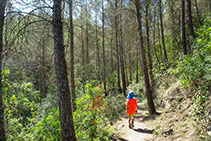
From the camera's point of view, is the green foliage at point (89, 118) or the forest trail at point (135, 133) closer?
the green foliage at point (89, 118)

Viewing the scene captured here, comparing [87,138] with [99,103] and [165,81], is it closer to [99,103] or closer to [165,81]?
[99,103]

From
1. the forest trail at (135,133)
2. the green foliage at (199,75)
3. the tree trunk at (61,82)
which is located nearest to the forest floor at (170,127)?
the forest trail at (135,133)

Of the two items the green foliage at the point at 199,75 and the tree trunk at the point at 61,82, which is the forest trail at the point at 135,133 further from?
the tree trunk at the point at 61,82

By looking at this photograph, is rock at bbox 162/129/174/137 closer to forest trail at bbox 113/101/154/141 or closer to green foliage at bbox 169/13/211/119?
forest trail at bbox 113/101/154/141

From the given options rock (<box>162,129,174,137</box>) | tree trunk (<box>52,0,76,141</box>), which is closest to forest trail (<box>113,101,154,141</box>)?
rock (<box>162,129,174,137</box>)

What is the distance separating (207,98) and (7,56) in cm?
631

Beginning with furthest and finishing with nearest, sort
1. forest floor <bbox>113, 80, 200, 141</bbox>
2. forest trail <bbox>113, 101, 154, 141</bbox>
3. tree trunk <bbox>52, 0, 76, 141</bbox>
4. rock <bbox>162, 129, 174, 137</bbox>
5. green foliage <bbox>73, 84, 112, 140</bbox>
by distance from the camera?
forest trail <bbox>113, 101, 154, 141</bbox>, rock <bbox>162, 129, 174, 137</bbox>, green foliage <bbox>73, 84, 112, 140</bbox>, forest floor <bbox>113, 80, 200, 141</bbox>, tree trunk <bbox>52, 0, 76, 141</bbox>

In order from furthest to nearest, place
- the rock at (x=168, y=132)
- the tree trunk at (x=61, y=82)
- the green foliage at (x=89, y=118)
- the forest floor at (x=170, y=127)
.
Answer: the rock at (x=168, y=132) → the green foliage at (x=89, y=118) → the forest floor at (x=170, y=127) → the tree trunk at (x=61, y=82)

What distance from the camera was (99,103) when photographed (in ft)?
17.7

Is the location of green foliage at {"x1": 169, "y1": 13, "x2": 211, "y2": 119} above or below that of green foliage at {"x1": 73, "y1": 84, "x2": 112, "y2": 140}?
above

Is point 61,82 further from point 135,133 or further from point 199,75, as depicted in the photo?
point 199,75

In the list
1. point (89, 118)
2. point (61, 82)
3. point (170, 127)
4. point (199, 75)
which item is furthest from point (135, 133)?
point (61, 82)

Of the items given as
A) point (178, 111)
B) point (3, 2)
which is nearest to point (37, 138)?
point (3, 2)

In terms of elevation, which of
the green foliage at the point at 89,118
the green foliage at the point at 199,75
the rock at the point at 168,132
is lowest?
the rock at the point at 168,132
